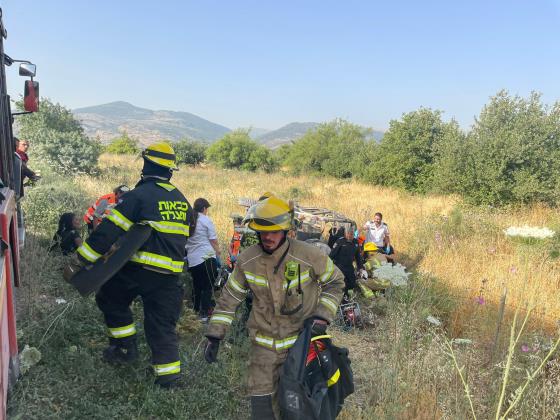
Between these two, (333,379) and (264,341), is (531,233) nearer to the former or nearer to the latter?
(333,379)

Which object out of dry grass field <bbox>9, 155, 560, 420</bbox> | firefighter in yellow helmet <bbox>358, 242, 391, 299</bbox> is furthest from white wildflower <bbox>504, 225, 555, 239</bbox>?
firefighter in yellow helmet <bbox>358, 242, 391, 299</bbox>

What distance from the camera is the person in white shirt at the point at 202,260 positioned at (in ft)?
16.6

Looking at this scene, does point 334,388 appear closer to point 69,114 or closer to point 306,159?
point 69,114

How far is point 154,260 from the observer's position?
3.13 m

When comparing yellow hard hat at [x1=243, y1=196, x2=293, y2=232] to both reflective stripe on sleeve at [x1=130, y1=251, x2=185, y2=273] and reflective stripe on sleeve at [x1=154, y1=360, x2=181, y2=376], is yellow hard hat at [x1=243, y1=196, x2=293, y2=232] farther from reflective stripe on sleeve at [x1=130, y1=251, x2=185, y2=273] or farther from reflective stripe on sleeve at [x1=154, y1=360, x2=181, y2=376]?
reflective stripe on sleeve at [x1=154, y1=360, x2=181, y2=376]

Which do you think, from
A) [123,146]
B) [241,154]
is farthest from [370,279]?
[123,146]

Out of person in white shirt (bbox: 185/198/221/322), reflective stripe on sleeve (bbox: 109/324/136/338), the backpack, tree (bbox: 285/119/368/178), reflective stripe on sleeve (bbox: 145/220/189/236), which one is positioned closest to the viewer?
the backpack

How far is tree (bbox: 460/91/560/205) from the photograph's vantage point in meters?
13.5

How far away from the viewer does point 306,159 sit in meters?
34.8

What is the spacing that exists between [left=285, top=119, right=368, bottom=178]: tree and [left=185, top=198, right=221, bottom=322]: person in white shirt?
2425 cm

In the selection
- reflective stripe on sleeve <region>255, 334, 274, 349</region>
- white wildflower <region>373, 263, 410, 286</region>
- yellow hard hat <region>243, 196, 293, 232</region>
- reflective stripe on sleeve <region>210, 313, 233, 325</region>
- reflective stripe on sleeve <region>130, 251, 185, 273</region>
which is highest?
yellow hard hat <region>243, 196, 293, 232</region>

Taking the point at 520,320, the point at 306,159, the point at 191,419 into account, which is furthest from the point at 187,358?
the point at 306,159

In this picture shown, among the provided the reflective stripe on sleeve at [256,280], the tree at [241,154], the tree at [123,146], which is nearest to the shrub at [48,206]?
the reflective stripe on sleeve at [256,280]

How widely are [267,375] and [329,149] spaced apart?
32.2 metres
